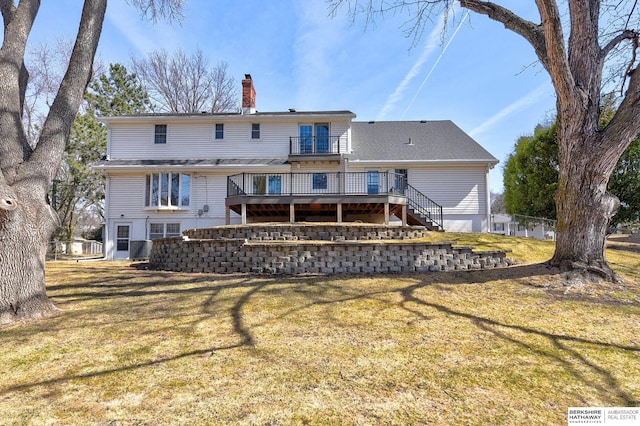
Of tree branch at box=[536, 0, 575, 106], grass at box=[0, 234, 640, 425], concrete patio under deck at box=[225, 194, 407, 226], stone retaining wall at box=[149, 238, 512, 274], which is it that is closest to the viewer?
grass at box=[0, 234, 640, 425]

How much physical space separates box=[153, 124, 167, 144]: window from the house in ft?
0.16

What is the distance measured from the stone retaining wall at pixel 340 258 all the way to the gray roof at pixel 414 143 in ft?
28.0

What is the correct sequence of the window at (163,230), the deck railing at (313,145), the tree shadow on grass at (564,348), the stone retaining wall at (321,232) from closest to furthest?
the tree shadow on grass at (564,348) → the stone retaining wall at (321,232) → the window at (163,230) → the deck railing at (313,145)

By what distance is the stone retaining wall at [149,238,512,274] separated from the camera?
789 centimetres

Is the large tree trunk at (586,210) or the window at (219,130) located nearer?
the large tree trunk at (586,210)

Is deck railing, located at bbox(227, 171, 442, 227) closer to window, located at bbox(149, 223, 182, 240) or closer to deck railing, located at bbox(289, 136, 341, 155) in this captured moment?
deck railing, located at bbox(289, 136, 341, 155)

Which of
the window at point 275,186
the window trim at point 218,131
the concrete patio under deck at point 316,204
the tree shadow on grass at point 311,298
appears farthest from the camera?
the window trim at point 218,131

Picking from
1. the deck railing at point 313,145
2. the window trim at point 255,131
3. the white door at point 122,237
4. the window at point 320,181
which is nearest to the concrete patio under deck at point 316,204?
the window at point 320,181

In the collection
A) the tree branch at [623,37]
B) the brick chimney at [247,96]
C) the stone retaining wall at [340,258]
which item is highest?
the brick chimney at [247,96]

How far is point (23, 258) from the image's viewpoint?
14.8ft

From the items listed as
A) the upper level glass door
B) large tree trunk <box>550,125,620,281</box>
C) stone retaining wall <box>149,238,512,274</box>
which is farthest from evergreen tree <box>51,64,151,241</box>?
large tree trunk <box>550,125,620,281</box>

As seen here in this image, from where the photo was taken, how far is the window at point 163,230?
15914mm

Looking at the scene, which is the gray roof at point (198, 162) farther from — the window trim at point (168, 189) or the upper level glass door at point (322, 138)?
the upper level glass door at point (322, 138)

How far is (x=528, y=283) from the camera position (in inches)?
244
